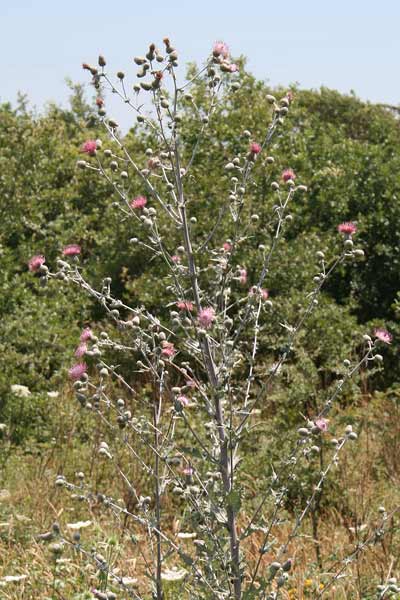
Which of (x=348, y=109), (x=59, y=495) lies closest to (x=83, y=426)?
(x=59, y=495)

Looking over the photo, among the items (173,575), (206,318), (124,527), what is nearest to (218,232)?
(124,527)

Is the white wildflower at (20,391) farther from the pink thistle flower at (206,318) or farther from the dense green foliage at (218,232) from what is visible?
the pink thistle flower at (206,318)

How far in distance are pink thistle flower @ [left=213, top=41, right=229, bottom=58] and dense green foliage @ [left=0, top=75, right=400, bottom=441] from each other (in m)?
3.88

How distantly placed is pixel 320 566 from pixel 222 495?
1540 millimetres

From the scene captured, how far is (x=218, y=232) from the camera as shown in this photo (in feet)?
26.7

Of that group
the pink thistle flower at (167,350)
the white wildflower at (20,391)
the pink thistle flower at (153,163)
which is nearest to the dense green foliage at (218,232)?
the white wildflower at (20,391)

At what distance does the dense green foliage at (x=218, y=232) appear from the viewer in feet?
25.2

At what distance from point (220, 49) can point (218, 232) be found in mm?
5247

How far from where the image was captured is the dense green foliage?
7.68 m

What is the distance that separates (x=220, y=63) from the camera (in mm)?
2883

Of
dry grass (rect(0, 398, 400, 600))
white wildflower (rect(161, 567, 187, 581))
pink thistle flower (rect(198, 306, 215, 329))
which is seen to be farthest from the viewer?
dry grass (rect(0, 398, 400, 600))

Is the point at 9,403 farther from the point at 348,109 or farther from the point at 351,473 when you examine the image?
the point at 348,109

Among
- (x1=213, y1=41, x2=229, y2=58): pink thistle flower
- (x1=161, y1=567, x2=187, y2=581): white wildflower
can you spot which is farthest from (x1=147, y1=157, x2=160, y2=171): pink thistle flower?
(x1=161, y1=567, x2=187, y2=581): white wildflower

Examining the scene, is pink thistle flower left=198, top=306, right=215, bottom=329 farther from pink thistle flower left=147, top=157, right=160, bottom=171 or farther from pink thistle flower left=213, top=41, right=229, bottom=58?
pink thistle flower left=213, top=41, right=229, bottom=58
